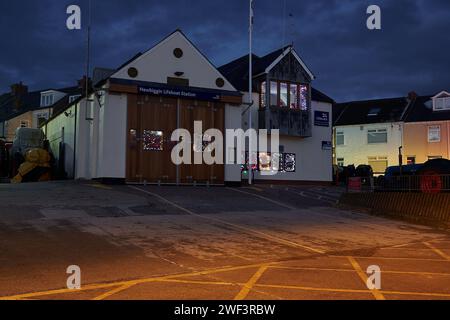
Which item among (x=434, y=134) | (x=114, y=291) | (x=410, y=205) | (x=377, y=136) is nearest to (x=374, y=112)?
(x=377, y=136)

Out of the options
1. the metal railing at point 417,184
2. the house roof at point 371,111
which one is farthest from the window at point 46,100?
the metal railing at point 417,184

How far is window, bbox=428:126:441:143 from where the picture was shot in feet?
143

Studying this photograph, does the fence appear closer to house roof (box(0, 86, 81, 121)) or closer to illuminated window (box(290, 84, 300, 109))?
illuminated window (box(290, 84, 300, 109))

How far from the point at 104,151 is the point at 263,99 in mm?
10382

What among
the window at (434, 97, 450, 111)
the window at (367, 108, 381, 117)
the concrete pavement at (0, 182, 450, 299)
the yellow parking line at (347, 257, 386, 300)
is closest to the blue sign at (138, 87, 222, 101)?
the concrete pavement at (0, 182, 450, 299)

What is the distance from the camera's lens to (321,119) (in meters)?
31.8

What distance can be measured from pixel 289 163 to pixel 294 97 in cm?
391

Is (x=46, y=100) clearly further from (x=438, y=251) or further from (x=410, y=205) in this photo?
(x=438, y=251)

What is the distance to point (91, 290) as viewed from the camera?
714 centimetres

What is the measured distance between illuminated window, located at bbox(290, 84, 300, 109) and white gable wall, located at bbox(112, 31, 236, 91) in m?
5.42

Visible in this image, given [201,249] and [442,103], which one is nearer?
[201,249]

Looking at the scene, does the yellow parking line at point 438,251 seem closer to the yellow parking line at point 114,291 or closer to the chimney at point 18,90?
the yellow parking line at point 114,291

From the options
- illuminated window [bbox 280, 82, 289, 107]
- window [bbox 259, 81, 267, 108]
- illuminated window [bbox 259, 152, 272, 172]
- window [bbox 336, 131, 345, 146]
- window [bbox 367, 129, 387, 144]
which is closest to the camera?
window [bbox 259, 81, 267, 108]

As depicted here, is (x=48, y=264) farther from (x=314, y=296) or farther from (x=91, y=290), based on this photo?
(x=314, y=296)
